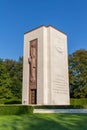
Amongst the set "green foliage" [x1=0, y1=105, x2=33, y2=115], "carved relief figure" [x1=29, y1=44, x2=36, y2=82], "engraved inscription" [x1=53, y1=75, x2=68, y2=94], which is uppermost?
"carved relief figure" [x1=29, y1=44, x2=36, y2=82]

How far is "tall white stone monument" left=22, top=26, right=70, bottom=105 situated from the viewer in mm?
27725

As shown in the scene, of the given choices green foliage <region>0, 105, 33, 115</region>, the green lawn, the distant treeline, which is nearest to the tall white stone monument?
green foliage <region>0, 105, 33, 115</region>

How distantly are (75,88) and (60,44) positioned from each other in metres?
15.1

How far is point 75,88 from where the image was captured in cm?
4297

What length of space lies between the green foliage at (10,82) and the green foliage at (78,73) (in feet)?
38.5

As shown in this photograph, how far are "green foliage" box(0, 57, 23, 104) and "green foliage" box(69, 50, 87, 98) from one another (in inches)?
462

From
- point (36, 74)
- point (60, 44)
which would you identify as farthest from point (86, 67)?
point (36, 74)

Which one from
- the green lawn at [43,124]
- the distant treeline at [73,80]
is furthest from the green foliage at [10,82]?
the green lawn at [43,124]

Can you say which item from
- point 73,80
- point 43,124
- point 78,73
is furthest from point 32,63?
point 43,124

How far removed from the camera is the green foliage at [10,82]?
1602 inches

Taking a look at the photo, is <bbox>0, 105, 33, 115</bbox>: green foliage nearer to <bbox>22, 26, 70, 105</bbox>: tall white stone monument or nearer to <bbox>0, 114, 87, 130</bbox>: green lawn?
<bbox>0, 114, 87, 130</bbox>: green lawn

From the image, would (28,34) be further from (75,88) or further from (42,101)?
(75,88)

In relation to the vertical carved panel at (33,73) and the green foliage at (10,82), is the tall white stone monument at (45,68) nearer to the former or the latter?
the vertical carved panel at (33,73)

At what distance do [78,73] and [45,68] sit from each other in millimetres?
17026
